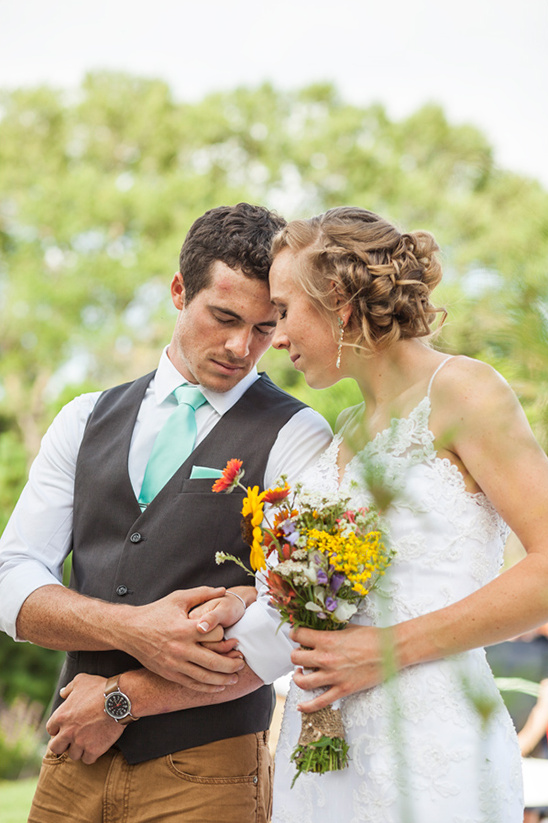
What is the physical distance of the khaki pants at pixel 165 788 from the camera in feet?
6.23

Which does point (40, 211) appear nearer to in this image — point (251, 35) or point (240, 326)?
point (251, 35)

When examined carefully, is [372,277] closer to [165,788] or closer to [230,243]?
[230,243]

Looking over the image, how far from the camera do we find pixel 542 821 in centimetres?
478

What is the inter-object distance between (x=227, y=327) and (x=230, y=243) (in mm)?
251

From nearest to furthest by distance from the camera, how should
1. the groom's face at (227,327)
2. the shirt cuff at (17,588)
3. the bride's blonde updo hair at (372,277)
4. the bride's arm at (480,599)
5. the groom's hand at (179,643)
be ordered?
the bride's arm at (480,599), the groom's hand at (179,643), the bride's blonde updo hair at (372,277), the shirt cuff at (17,588), the groom's face at (227,327)

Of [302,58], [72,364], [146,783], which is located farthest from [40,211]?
[146,783]

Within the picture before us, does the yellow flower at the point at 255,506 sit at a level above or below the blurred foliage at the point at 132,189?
above

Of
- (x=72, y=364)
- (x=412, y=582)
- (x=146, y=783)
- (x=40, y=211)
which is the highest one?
(x=412, y=582)

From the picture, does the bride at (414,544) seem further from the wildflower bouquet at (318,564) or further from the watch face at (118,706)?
the watch face at (118,706)

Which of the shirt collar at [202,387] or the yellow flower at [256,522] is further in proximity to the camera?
the shirt collar at [202,387]

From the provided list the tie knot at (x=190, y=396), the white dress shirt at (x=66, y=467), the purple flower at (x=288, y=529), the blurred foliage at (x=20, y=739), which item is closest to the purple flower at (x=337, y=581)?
the purple flower at (x=288, y=529)

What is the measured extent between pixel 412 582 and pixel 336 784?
1.65 ft

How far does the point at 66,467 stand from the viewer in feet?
7.50

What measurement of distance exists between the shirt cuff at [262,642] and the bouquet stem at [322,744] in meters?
0.21
